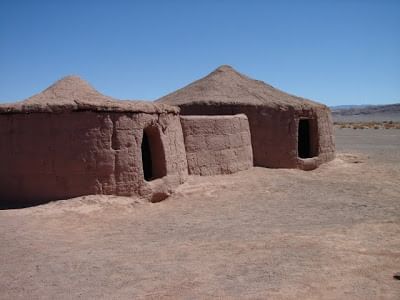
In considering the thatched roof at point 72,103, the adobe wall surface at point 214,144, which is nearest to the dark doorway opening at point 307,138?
the adobe wall surface at point 214,144

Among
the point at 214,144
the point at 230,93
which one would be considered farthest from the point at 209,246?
the point at 230,93

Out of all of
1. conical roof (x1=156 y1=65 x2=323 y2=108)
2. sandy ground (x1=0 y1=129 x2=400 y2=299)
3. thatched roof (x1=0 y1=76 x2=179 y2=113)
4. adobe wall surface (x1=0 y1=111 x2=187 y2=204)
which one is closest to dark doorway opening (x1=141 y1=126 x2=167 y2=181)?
thatched roof (x1=0 y1=76 x2=179 y2=113)

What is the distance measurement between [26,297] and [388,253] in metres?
5.14

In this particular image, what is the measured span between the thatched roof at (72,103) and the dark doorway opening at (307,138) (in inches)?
265

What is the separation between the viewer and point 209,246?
7.25m

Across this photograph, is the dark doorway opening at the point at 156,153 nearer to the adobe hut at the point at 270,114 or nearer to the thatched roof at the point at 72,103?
the thatched roof at the point at 72,103

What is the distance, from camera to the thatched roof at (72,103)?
927 centimetres

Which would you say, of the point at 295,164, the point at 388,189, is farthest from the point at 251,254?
the point at 295,164

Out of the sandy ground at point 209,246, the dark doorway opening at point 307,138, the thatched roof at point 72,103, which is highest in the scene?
the thatched roof at point 72,103

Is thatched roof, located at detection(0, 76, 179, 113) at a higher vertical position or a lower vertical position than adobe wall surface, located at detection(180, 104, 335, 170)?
higher

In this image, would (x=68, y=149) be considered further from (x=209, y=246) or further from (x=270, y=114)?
(x=270, y=114)

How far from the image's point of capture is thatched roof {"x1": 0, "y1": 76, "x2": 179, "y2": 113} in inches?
365

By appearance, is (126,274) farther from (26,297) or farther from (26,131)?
(26,131)

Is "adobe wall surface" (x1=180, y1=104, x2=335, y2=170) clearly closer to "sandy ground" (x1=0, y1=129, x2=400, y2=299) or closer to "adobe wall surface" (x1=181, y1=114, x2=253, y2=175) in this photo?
"adobe wall surface" (x1=181, y1=114, x2=253, y2=175)
